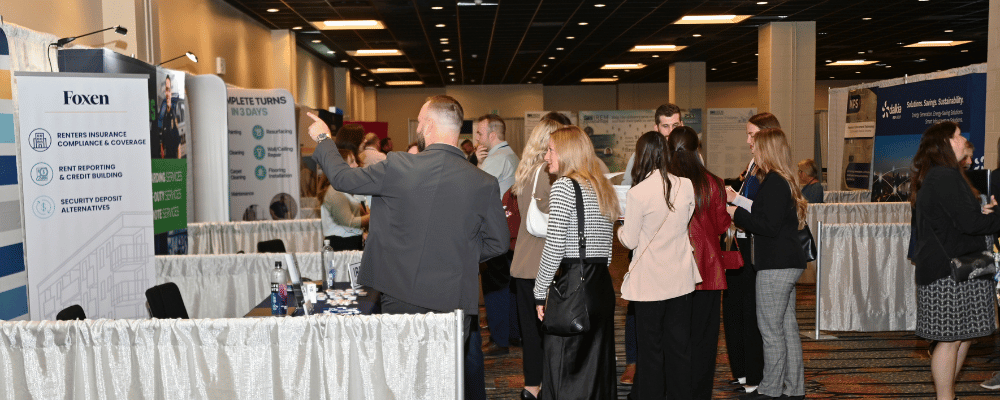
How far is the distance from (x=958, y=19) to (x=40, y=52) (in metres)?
12.4

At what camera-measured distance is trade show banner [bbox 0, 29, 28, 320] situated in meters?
3.57

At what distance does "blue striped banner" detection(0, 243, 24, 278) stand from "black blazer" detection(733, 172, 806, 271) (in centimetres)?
352

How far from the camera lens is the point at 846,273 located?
5605 millimetres

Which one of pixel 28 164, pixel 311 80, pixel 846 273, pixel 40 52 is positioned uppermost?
pixel 311 80

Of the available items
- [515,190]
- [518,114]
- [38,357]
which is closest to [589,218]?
[515,190]

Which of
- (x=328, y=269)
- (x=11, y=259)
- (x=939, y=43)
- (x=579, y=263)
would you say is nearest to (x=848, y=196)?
(x=579, y=263)

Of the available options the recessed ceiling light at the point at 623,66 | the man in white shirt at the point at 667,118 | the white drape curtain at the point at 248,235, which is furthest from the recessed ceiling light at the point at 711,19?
the man in white shirt at the point at 667,118

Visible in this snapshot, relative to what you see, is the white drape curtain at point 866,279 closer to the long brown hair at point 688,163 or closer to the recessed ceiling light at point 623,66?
the long brown hair at point 688,163

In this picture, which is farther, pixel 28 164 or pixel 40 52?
pixel 40 52

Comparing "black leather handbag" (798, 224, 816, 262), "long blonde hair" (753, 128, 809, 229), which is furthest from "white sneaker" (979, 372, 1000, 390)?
Answer: "long blonde hair" (753, 128, 809, 229)

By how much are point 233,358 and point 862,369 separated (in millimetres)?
3876

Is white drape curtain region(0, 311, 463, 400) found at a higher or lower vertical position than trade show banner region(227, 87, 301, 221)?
lower

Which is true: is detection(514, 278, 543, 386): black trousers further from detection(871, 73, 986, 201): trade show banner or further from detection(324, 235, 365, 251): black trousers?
detection(871, 73, 986, 201): trade show banner

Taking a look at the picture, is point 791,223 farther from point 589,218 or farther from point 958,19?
point 958,19
